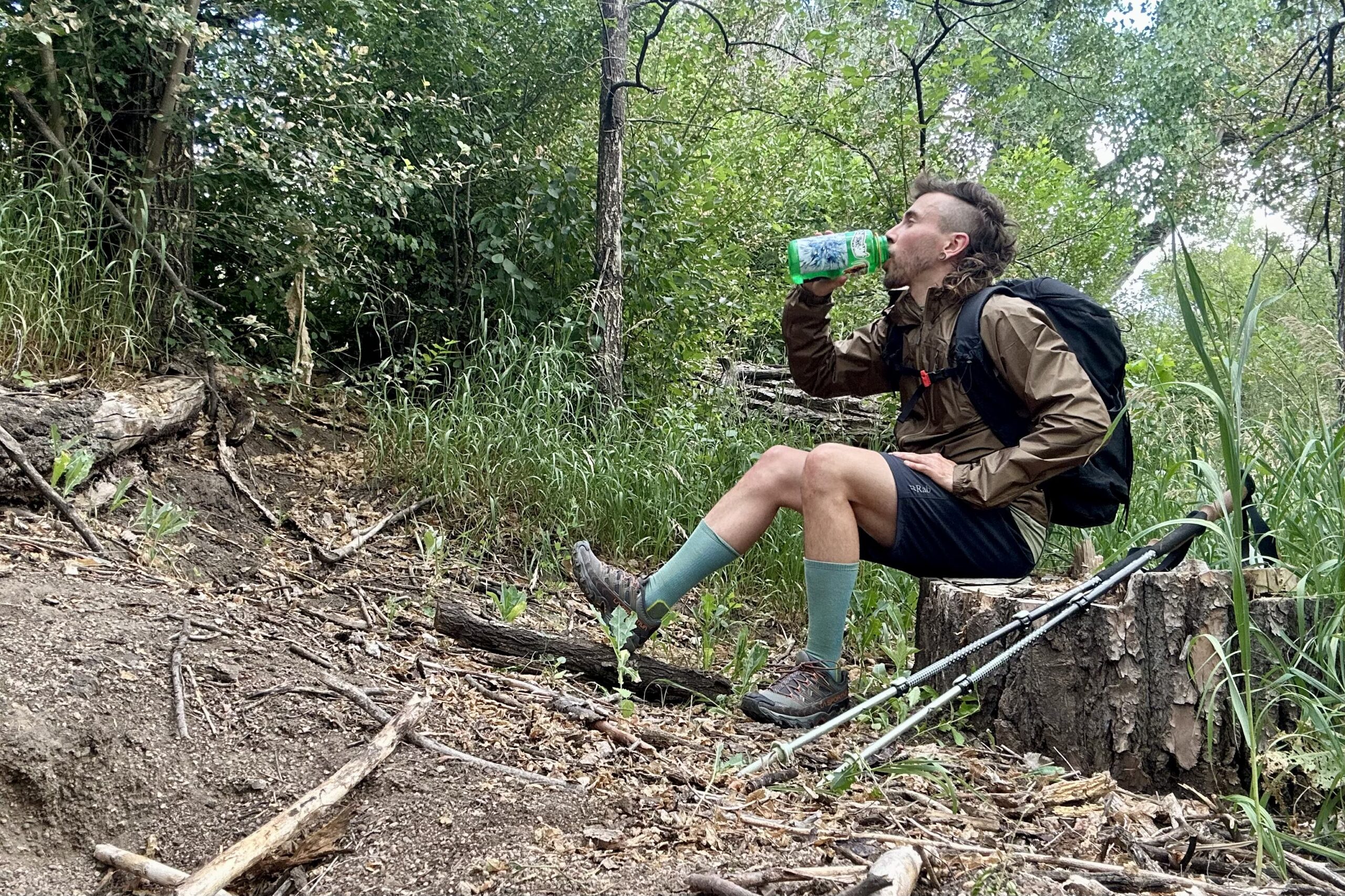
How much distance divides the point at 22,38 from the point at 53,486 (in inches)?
81.5

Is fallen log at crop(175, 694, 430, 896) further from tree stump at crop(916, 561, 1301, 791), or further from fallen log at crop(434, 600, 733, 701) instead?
tree stump at crop(916, 561, 1301, 791)

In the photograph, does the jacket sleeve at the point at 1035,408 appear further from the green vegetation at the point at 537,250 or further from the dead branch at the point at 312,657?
the dead branch at the point at 312,657

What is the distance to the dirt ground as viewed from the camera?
5.93 feet

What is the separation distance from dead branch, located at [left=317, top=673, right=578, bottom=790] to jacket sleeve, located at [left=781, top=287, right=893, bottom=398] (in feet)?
6.47

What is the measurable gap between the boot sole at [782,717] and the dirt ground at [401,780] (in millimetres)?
52

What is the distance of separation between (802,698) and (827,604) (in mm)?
312

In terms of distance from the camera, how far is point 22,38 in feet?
13.0

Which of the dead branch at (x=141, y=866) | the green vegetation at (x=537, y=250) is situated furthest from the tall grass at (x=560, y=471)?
the dead branch at (x=141, y=866)

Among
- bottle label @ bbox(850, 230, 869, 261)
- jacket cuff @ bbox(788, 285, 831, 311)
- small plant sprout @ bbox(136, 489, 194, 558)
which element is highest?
bottle label @ bbox(850, 230, 869, 261)

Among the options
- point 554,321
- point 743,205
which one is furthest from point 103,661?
point 743,205

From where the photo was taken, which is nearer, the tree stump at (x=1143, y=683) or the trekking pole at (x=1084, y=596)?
the trekking pole at (x=1084, y=596)

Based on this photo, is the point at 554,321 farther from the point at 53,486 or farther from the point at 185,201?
the point at 53,486

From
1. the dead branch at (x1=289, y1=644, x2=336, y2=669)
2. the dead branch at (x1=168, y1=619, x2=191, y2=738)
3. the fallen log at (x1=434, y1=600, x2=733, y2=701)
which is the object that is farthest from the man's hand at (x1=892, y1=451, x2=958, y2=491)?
the dead branch at (x1=168, y1=619, x2=191, y2=738)

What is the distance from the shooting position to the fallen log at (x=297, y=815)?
1.70 meters
